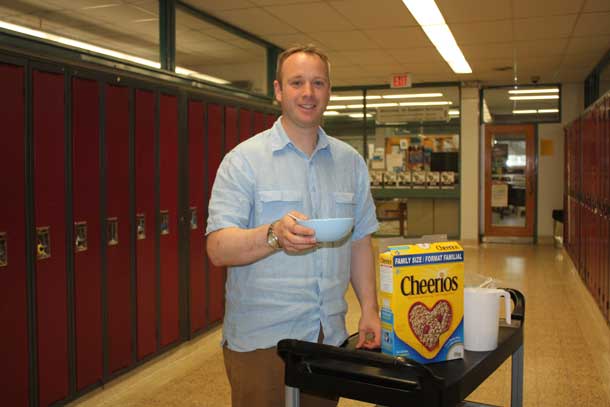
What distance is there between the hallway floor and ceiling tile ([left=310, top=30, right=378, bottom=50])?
2943 millimetres

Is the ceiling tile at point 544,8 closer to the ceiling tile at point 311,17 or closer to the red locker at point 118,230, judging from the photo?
the ceiling tile at point 311,17

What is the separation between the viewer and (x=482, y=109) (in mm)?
10945

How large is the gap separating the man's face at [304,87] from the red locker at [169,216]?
275 centimetres

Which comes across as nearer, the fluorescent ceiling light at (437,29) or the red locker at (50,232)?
the red locker at (50,232)

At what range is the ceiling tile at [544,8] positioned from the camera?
5.31 meters

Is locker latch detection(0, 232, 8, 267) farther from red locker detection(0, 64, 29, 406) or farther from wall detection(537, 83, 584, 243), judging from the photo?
wall detection(537, 83, 584, 243)

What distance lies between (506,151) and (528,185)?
73 centimetres

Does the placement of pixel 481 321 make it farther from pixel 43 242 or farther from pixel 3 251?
pixel 43 242

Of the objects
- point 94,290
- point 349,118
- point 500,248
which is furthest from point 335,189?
point 349,118

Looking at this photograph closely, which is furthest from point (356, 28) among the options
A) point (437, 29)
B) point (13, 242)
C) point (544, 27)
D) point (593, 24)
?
point (13, 242)

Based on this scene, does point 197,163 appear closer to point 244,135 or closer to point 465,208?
point 244,135

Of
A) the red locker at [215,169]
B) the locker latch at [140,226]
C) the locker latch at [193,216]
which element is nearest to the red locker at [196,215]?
the locker latch at [193,216]

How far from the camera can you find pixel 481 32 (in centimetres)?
648

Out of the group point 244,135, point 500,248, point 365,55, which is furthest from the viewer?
point 500,248
